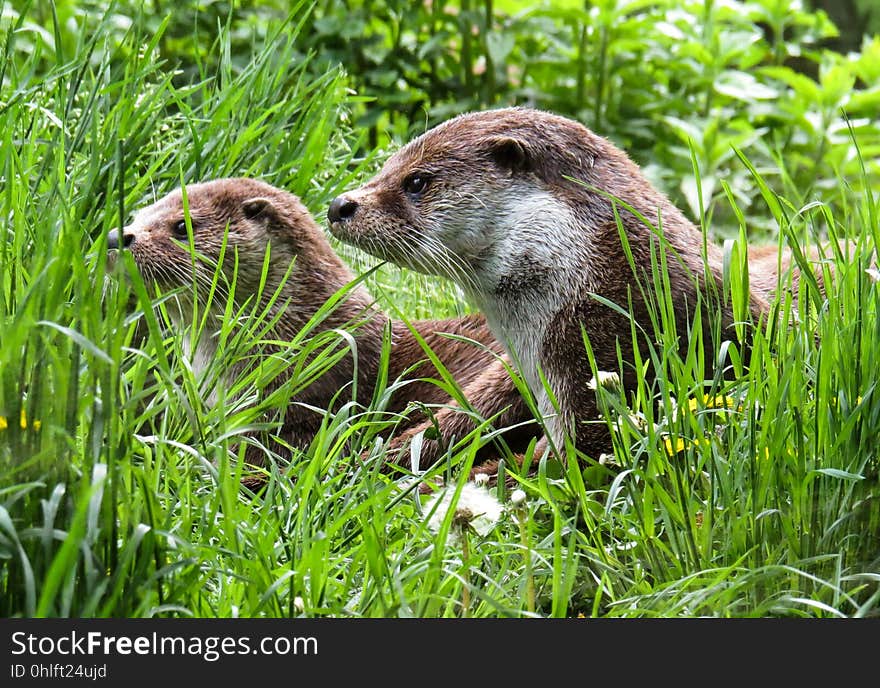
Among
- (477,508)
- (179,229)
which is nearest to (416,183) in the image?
(179,229)

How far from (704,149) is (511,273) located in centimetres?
311

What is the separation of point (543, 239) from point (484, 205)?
7.3 inches

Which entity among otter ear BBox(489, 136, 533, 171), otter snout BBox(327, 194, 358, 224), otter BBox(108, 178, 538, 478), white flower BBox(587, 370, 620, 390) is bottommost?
otter BBox(108, 178, 538, 478)

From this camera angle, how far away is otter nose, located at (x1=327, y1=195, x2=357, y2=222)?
10.9 feet

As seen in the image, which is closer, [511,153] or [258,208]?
[511,153]

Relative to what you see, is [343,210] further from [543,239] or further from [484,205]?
[543,239]

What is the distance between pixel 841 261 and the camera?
255cm

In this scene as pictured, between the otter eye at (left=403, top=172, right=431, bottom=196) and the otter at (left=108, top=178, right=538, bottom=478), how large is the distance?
1.00 feet

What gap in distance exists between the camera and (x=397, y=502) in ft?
7.66

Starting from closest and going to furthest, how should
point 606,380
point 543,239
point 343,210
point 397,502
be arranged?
point 397,502
point 606,380
point 543,239
point 343,210

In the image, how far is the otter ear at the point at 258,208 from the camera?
365cm

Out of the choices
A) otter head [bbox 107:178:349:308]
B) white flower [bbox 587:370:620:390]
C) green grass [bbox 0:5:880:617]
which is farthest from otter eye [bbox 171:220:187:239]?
white flower [bbox 587:370:620:390]

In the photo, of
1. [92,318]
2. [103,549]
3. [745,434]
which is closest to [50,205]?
[92,318]

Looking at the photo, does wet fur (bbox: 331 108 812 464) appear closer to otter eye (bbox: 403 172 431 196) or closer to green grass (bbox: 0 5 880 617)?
otter eye (bbox: 403 172 431 196)
